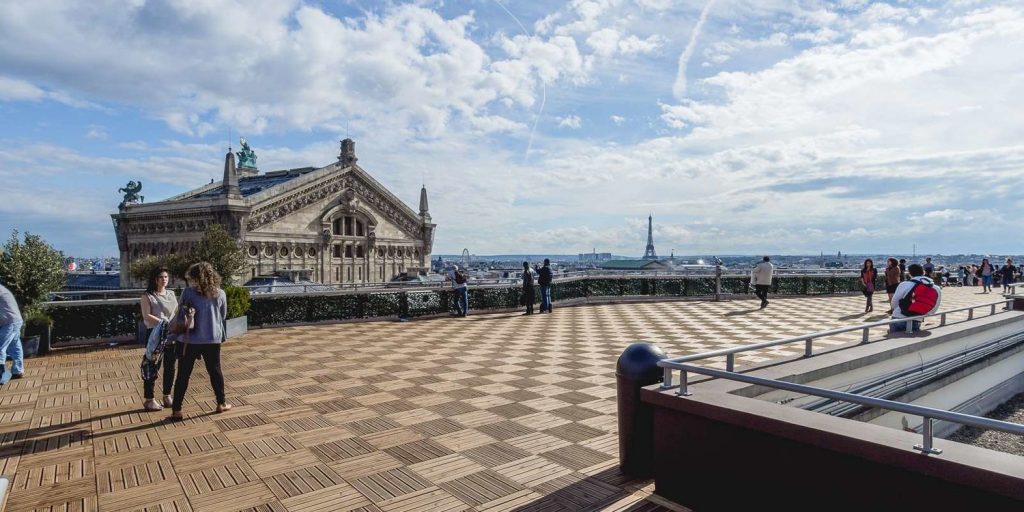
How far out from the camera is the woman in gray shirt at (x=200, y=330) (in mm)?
6492

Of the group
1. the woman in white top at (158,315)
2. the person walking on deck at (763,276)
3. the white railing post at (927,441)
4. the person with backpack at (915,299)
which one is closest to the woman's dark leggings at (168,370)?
the woman in white top at (158,315)

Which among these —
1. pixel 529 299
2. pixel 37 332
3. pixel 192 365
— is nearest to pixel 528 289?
pixel 529 299

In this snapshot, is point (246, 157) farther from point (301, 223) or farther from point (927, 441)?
point (927, 441)

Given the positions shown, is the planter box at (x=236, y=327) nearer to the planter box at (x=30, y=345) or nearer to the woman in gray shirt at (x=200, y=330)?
the planter box at (x=30, y=345)

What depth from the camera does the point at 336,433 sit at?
6004 millimetres

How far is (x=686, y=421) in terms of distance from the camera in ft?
14.4

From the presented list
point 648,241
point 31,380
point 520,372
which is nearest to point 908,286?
point 520,372

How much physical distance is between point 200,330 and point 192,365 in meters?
0.42

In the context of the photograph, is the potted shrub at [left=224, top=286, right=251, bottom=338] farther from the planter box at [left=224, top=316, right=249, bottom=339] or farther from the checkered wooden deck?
the checkered wooden deck

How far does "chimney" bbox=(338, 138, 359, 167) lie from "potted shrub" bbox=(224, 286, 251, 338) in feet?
116

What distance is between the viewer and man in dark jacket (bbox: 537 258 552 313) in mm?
17734

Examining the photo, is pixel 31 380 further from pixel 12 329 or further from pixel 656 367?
pixel 656 367

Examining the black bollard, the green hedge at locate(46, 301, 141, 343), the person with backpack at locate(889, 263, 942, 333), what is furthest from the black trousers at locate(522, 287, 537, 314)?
the black bollard

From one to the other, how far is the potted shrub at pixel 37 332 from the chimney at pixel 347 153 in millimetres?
37326
